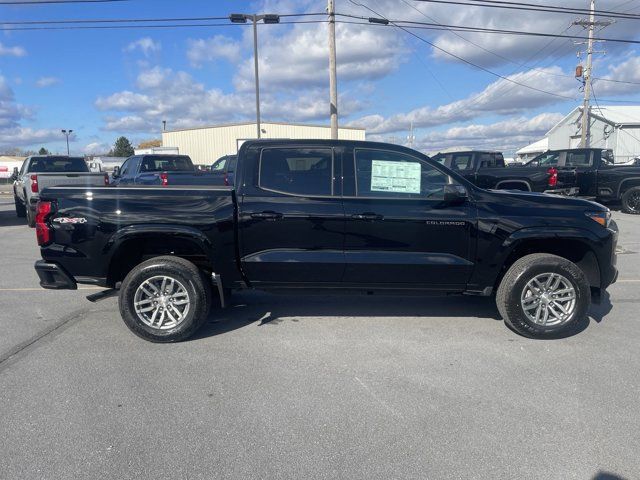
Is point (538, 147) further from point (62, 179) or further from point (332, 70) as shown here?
point (62, 179)

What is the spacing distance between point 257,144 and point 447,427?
3118mm

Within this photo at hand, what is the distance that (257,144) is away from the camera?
4.90 m

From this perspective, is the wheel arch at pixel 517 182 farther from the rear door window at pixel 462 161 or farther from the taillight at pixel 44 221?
the taillight at pixel 44 221

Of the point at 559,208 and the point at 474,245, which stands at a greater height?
the point at 559,208

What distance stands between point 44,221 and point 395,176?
341 cm

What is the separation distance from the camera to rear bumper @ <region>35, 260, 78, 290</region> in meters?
4.74

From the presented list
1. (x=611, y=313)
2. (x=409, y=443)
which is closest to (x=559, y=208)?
(x=611, y=313)

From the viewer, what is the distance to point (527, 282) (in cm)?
468

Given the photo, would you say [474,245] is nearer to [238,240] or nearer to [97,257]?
[238,240]

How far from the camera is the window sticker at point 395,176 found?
4762 mm

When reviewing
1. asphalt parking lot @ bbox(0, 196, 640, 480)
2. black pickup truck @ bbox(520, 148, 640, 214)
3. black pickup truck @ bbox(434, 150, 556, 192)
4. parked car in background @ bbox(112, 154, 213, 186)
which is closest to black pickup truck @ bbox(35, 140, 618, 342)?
asphalt parking lot @ bbox(0, 196, 640, 480)

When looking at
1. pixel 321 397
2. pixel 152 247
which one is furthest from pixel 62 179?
pixel 321 397

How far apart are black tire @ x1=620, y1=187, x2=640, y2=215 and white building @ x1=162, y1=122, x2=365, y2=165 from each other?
33430 millimetres

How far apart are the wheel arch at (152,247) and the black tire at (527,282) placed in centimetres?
288
